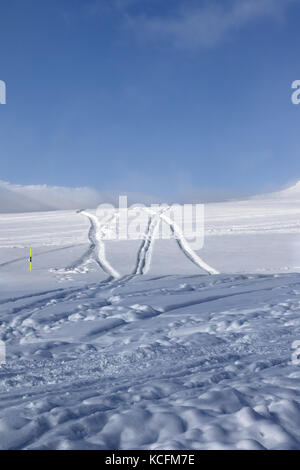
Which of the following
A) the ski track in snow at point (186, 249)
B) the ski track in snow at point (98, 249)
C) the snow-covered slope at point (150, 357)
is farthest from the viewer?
the ski track in snow at point (186, 249)

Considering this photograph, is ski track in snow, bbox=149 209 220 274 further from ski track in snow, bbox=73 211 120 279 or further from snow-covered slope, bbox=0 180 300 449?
ski track in snow, bbox=73 211 120 279

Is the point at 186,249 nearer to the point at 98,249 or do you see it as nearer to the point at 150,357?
the point at 98,249

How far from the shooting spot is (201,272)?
15836mm

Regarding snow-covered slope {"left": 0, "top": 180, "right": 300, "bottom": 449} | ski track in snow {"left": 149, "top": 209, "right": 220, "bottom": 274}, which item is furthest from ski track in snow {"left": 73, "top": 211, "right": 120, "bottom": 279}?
ski track in snow {"left": 149, "top": 209, "right": 220, "bottom": 274}

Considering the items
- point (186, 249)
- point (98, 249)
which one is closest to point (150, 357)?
point (186, 249)

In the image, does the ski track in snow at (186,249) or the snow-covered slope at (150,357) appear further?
the ski track in snow at (186,249)

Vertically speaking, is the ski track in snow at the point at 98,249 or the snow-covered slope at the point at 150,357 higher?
the ski track in snow at the point at 98,249

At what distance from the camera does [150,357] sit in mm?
6461

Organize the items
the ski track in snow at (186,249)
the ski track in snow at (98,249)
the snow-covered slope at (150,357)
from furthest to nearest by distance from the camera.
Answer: the ski track in snow at (186,249)
the ski track in snow at (98,249)
the snow-covered slope at (150,357)

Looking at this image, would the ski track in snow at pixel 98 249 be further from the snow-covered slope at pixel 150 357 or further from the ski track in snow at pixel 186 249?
the ski track in snow at pixel 186 249

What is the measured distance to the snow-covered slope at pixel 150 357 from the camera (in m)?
4.18

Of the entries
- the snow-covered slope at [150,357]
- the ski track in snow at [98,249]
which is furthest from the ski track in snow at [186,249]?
the ski track in snow at [98,249]

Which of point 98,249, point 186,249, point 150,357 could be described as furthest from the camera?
point 98,249

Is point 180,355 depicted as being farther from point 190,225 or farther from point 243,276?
point 190,225
